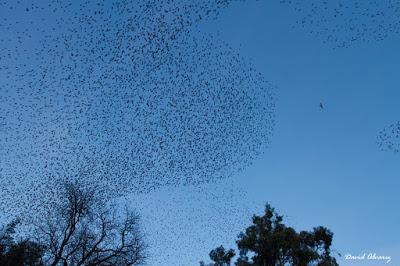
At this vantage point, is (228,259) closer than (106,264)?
No

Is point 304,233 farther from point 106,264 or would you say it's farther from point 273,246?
point 106,264

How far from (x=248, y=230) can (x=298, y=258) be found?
443cm

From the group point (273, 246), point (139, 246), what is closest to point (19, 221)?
point (139, 246)

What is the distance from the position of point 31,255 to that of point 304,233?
20680 mm

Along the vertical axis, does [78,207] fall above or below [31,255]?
above

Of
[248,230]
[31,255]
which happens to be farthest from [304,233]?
[31,255]

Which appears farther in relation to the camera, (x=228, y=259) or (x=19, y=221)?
(x=228, y=259)

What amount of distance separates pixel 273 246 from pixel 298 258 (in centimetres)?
205

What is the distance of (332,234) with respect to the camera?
36.1 metres

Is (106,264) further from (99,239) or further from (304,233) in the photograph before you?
(304,233)

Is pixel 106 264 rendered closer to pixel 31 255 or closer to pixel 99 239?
pixel 99 239

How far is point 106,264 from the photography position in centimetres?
3444

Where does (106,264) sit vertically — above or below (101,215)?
below

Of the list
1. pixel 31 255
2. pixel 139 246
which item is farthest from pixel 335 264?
pixel 31 255
